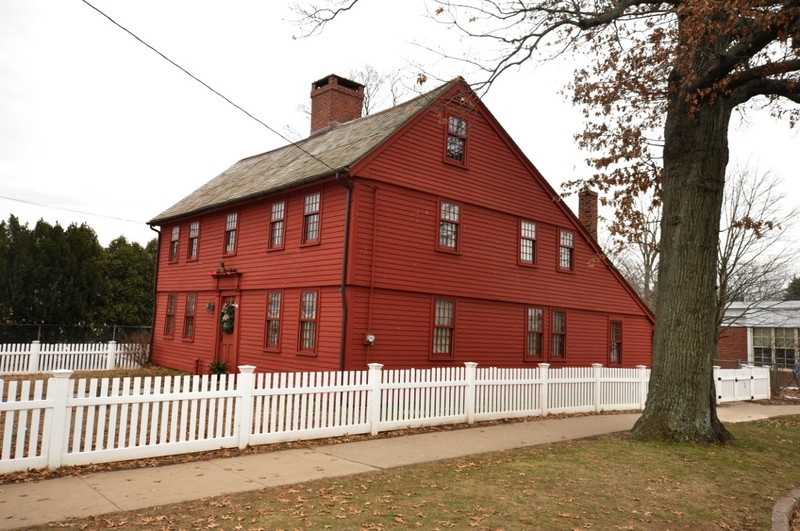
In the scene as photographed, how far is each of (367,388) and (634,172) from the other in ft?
28.3

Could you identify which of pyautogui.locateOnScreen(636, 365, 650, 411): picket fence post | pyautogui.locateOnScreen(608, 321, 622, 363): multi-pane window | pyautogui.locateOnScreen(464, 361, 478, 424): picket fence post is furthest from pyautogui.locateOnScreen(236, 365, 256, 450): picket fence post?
pyautogui.locateOnScreen(608, 321, 622, 363): multi-pane window

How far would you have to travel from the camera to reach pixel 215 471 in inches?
294

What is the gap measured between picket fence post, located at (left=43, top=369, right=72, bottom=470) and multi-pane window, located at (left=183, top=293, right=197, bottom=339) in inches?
571

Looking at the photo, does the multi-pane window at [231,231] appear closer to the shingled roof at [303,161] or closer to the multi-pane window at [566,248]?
the shingled roof at [303,161]

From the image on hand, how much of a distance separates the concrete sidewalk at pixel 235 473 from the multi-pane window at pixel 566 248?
982cm

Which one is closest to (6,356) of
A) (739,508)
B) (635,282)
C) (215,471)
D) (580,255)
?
(215,471)

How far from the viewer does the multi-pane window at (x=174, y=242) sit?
76.8ft

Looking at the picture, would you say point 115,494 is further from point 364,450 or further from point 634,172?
point 634,172

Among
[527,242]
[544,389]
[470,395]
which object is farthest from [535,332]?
[470,395]

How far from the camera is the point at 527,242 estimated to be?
1959cm

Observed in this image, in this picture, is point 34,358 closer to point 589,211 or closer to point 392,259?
point 392,259

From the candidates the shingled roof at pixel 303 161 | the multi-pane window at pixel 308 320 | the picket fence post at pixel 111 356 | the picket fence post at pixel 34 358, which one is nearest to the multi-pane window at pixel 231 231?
the shingled roof at pixel 303 161

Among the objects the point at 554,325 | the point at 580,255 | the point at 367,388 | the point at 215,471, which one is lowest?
the point at 215,471

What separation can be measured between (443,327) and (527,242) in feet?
16.4
